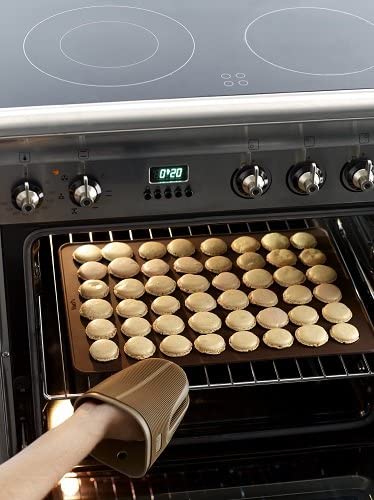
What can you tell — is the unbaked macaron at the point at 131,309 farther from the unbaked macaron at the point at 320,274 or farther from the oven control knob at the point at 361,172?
the oven control knob at the point at 361,172

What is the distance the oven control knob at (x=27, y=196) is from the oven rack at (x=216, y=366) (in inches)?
14.8

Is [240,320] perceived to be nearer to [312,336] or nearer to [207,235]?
[312,336]

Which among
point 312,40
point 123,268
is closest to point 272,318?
point 123,268

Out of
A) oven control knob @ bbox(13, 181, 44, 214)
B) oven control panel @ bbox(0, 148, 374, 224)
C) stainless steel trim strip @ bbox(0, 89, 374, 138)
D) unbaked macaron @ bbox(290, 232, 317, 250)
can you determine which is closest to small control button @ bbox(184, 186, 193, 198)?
oven control panel @ bbox(0, 148, 374, 224)

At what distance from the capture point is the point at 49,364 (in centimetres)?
229

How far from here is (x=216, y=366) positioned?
7.72 feet

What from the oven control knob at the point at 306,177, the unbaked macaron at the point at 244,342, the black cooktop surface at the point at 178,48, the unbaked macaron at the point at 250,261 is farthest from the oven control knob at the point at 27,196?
the unbaked macaron at the point at 250,261

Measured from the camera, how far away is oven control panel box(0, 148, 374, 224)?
1.85m

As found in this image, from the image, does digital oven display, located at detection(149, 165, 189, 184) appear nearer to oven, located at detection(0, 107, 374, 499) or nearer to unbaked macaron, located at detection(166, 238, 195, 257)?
oven, located at detection(0, 107, 374, 499)

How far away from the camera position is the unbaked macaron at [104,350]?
2146mm

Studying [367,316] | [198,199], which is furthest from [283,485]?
[198,199]

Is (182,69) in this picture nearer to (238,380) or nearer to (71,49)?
(71,49)

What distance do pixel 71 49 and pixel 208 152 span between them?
387 millimetres

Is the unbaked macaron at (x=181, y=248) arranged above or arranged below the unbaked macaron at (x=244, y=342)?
above
